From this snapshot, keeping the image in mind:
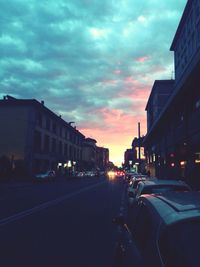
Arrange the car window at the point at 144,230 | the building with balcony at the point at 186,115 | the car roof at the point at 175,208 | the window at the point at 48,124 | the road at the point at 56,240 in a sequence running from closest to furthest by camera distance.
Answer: the car roof at the point at 175,208 < the car window at the point at 144,230 < the road at the point at 56,240 < the building with balcony at the point at 186,115 < the window at the point at 48,124

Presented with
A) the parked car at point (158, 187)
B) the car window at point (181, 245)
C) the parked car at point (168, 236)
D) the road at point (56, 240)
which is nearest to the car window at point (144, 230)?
the parked car at point (168, 236)

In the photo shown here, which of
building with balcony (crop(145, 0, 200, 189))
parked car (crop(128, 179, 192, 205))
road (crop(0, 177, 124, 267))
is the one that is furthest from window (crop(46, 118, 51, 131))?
parked car (crop(128, 179, 192, 205))

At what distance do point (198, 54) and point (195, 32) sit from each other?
22691 millimetres

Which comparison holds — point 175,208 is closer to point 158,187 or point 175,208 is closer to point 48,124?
point 158,187

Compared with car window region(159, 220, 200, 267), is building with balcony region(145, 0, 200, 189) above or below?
above

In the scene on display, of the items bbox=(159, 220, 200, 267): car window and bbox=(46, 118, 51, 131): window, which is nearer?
bbox=(159, 220, 200, 267): car window

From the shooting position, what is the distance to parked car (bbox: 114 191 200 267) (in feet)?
7.61

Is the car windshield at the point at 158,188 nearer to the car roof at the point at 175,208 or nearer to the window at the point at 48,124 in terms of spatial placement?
the car roof at the point at 175,208

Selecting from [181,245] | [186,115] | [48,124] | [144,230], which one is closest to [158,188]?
[144,230]

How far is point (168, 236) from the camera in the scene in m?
2.54

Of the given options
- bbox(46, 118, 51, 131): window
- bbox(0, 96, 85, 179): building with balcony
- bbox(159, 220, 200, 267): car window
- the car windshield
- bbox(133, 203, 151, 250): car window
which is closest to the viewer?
bbox(159, 220, 200, 267): car window

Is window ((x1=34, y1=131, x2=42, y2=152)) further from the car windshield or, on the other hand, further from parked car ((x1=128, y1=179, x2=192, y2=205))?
the car windshield

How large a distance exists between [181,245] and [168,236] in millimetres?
194

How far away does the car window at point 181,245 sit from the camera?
2.24 meters
